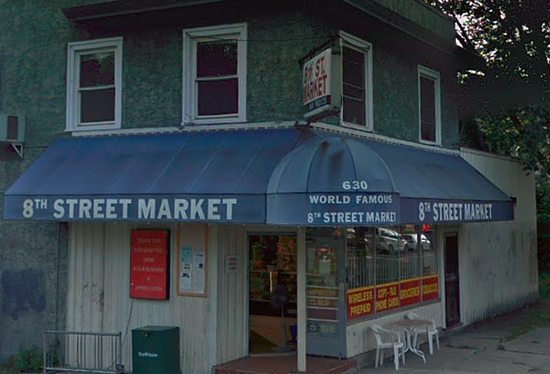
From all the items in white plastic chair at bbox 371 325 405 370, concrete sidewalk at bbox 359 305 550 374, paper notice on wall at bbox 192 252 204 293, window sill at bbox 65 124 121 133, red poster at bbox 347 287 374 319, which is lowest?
concrete sidewalk at bbox 359 305 550 374

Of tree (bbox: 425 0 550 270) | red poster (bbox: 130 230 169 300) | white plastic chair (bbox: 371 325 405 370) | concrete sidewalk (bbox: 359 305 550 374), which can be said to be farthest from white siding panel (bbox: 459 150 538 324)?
red poster (bbox: 130 230 169 300)

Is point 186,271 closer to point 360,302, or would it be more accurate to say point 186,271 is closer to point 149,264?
point 149,264

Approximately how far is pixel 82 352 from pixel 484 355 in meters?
7.42

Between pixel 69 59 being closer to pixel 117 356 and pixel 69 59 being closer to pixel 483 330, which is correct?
pixel 117 356

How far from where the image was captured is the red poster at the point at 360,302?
11312mm

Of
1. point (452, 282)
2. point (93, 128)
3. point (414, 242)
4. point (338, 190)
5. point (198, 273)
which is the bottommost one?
point (452, 282)

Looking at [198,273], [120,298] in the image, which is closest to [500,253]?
[198,273]

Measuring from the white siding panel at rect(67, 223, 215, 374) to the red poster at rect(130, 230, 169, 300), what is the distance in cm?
11

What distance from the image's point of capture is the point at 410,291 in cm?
1337

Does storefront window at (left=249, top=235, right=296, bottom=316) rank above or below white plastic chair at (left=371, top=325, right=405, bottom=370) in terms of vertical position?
above

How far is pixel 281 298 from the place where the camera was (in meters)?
11.8

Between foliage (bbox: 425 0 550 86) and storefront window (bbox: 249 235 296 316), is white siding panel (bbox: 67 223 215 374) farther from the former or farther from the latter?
foliage (bbox: 425 0 550 86)

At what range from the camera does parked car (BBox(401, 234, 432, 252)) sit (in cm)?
1330

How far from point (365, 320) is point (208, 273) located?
117 inches
